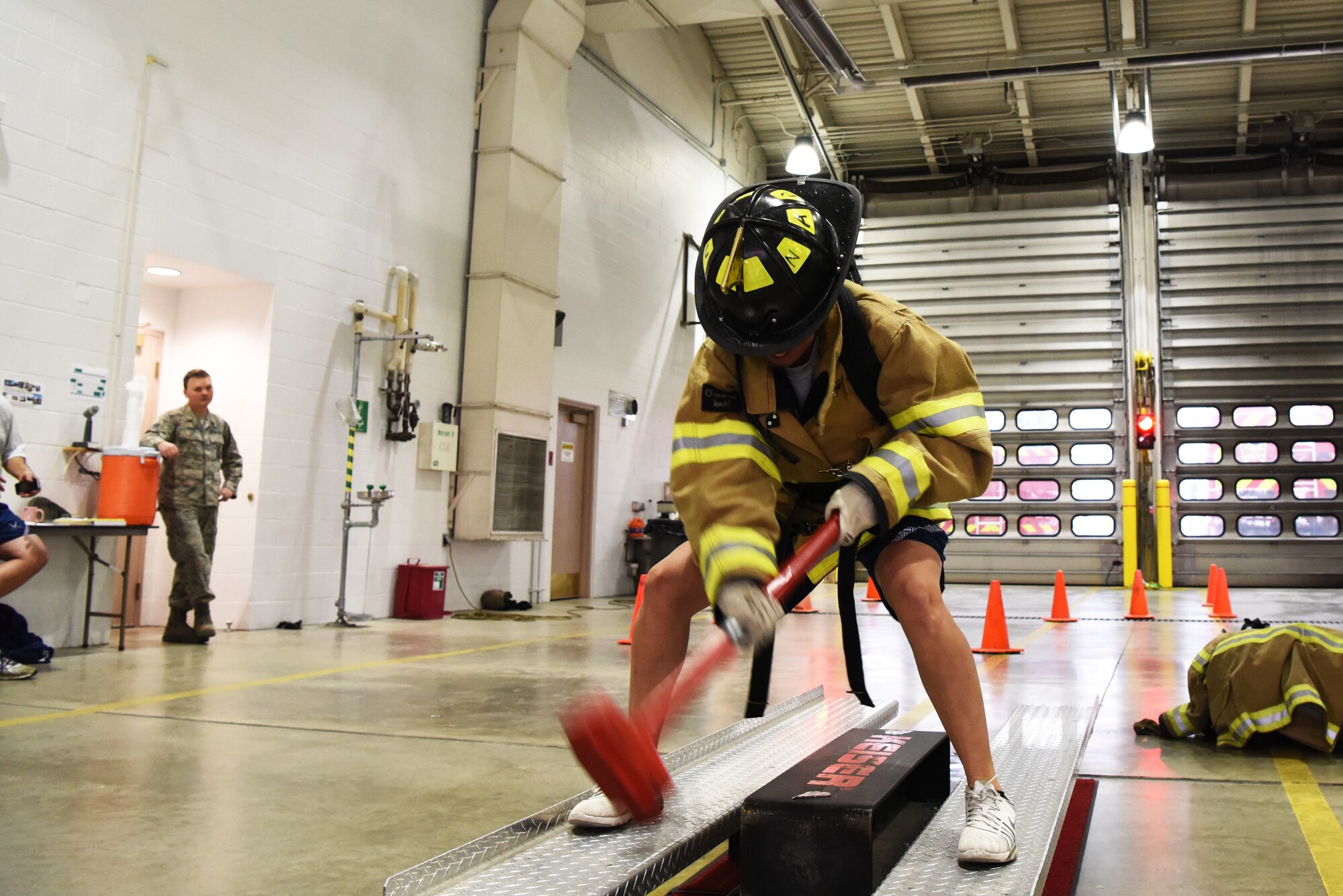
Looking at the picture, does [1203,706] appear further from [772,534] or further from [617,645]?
[617,645]

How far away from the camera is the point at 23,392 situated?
638cm

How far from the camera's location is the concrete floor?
2428 mm

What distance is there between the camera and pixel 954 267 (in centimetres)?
1753

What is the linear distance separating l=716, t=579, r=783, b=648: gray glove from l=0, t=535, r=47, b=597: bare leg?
484cm

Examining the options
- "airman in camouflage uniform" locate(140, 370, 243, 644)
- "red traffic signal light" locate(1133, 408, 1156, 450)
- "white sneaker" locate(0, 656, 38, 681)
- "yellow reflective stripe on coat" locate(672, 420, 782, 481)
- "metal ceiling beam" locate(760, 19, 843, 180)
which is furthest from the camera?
"red traffic signal light" locate(1133, 408, 1156, 450)

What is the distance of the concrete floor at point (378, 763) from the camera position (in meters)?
2.43

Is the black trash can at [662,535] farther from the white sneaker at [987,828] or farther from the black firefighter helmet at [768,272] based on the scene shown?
the white sneaker at [987,828]

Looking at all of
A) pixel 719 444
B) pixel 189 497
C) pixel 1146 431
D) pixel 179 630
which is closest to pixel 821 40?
pixel 1146 431

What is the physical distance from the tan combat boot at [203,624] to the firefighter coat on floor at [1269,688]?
5.97 metres

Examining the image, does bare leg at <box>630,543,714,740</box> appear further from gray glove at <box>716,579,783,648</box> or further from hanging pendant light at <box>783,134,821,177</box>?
hanging pendant light at <box>783,134,821,177</box>

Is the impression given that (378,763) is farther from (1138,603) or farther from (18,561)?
(1138,603)

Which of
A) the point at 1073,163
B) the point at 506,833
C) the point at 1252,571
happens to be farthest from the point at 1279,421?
the point at 506,833

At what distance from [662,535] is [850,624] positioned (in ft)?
34.6

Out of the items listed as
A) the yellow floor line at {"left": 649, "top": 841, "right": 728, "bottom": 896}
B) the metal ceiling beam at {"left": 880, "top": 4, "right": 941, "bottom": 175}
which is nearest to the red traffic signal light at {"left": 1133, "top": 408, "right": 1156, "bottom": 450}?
the metal ceiling beam at {"left": 880, "top": 4, "right": 941, "bottom": 175}
